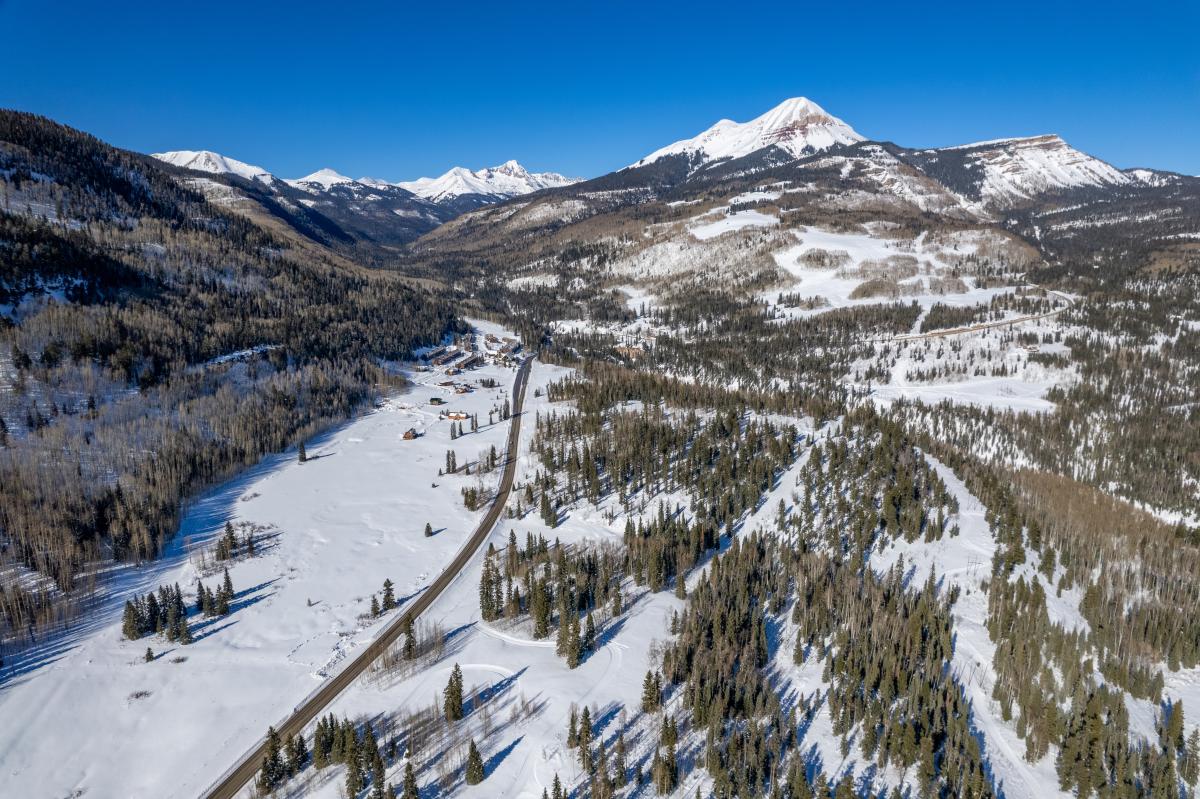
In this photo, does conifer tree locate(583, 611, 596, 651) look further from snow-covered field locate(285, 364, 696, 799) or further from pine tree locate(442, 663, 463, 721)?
pine tree locate(442, 663, 463, 721)

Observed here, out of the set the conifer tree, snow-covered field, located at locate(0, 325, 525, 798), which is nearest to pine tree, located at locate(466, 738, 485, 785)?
the conifer tree

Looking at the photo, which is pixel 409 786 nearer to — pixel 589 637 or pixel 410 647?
pixel 410 647

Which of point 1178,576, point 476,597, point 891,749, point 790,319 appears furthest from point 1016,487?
point 790,319

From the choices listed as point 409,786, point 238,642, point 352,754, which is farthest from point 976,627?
point 238,642

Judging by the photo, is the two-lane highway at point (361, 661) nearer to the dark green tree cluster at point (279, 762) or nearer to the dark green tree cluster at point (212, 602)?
the dark green tree cluster at point (279, 762)

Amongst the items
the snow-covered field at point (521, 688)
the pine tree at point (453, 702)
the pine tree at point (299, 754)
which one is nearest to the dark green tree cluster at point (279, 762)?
the pine tree at point (299, 754)

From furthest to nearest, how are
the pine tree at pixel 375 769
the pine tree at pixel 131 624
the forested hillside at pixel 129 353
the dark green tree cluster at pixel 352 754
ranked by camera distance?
the forested hillside at pixel 129 353 → the pine tree at pixel 131 624 → the dark green tree cluster at pixel 352 754 → the pine tree at pixel 375 769
